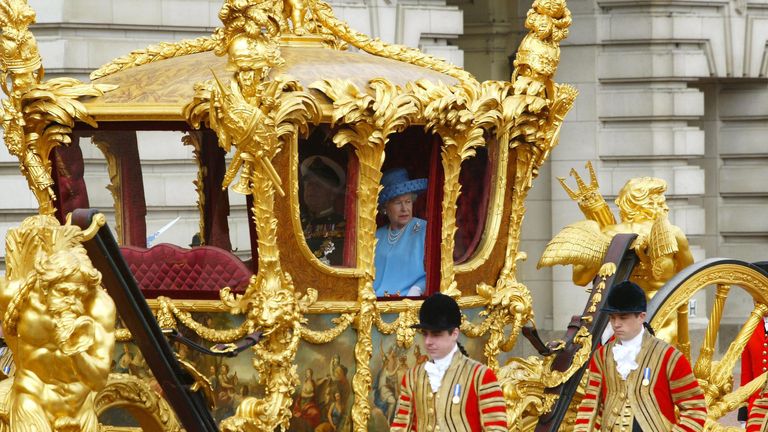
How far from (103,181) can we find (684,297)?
3527 mm

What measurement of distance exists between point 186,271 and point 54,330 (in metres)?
1.88

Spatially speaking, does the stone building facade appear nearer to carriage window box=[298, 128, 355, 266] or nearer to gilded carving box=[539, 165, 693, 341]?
gilded carving box=[539, 165, 693, 341]

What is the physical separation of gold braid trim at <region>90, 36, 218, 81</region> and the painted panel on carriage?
60.1 inches

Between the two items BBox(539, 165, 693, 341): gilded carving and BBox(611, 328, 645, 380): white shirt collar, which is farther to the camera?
BBox(539, 165, 693, 341): gilded carving

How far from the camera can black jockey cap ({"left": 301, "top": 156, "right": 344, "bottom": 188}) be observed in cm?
1123

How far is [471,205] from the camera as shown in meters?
12.2

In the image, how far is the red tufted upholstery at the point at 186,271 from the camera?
1124 cm

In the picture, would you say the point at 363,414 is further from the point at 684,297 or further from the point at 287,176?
the point at 684,297

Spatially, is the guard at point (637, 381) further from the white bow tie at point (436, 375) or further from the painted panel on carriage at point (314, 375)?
the white bow tie at point (436, 375)

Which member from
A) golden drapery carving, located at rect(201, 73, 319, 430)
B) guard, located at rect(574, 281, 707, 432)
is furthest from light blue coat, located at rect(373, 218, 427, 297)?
guard, located at rect(574, 281, 707, 432)

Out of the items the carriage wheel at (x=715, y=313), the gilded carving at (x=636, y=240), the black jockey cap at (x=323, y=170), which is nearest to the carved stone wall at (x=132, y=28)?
the gilded carving at (x=636, y=240)

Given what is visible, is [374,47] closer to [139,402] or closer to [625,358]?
[625,358]

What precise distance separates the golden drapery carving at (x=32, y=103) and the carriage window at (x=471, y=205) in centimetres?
205

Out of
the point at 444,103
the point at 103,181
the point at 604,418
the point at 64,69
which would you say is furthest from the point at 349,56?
the point at 64,69
